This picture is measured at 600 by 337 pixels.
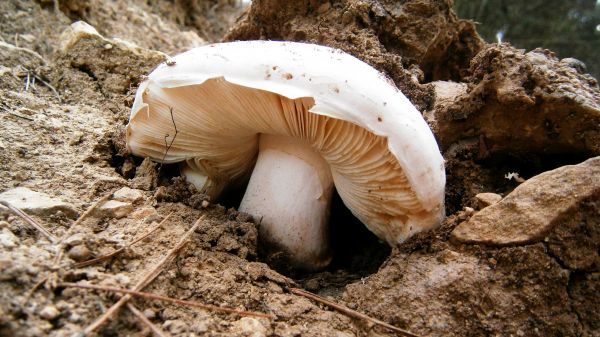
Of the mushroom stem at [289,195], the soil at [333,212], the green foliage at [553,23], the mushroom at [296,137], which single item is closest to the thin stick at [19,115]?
the soil at [333,212]

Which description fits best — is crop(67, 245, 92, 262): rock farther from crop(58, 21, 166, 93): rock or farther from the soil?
crop(58, 21, 166, 93): rock

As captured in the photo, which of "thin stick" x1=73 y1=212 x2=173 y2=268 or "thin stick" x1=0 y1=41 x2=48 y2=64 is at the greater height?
"thin stick" x1=0 y1=41 x2=48 y2=64

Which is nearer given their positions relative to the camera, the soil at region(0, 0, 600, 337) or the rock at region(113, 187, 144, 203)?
the soil at region(0, 0, 600, 337)

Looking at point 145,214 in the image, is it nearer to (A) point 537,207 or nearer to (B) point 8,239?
(B) point 8,239

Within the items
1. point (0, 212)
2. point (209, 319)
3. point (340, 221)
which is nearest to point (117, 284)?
point (209, 319)

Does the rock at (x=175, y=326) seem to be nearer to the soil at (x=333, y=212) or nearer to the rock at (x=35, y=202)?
the soil at (x=333, y=212)

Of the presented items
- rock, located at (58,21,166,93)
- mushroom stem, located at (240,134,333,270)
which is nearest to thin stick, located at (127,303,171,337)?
mushroom stem, located at (240,134,333,270)

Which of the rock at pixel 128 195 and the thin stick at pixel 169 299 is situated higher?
the rock at pixel 128 195
